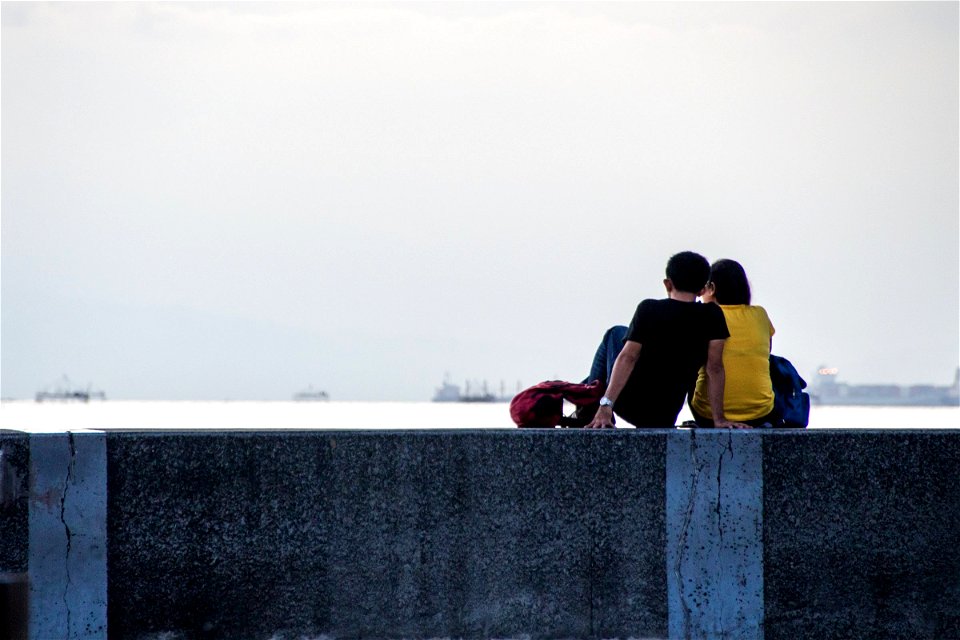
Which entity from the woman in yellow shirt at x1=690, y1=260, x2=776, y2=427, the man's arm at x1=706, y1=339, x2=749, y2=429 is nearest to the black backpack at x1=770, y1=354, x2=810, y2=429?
the woman in yellow shirt at x1=690, y1=260, x2=776, y2=427

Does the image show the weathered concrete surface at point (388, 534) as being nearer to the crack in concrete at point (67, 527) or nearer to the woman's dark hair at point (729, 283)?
the crack in concrete at point (67, 527)

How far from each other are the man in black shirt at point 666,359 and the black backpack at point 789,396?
0.75 metres

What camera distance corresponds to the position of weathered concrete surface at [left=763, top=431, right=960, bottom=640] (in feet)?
17.3

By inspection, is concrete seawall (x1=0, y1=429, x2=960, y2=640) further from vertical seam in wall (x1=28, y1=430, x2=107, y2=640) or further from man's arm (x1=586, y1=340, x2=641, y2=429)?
man's arm (x1=586, y1=340, x2=641, y2=429)

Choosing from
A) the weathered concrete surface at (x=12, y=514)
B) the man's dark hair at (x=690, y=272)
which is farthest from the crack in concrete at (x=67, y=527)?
the man's dark hair at (x=690, y=272)

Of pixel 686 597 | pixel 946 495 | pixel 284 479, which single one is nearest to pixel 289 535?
pixel 284 479

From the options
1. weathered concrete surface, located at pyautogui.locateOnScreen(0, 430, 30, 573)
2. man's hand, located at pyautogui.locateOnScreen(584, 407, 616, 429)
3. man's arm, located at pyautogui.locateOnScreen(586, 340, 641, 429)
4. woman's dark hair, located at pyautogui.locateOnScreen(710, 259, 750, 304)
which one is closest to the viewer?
weathered concrete surface, located at pyautogui.locateOnScreen(0, 430, 30, 573)

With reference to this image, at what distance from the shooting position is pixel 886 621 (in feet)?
17.4

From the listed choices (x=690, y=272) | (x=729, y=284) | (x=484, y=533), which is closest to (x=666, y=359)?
(x=690, y=272)

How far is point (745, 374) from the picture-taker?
21.1ft

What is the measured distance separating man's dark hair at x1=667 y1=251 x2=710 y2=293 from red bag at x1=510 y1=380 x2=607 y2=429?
730 mm

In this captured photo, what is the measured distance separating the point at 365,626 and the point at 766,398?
8.49 feet

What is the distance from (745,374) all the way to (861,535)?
1.32 metres

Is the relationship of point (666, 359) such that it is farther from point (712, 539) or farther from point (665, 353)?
point (712, 539)
